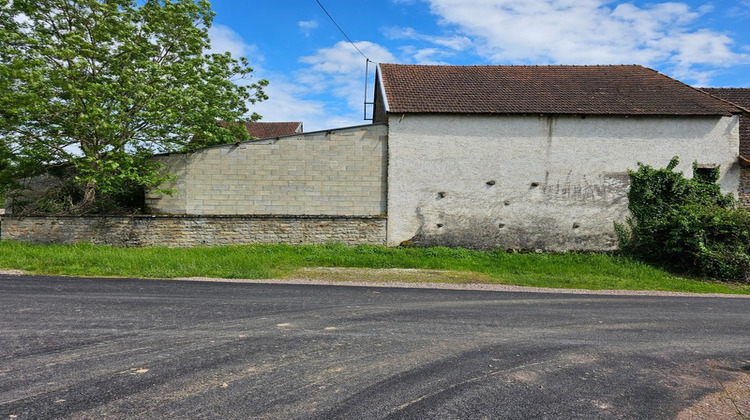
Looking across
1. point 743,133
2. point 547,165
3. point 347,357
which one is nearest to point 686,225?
point 547,165

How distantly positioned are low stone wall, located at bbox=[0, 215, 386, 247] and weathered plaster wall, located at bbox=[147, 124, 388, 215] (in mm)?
396

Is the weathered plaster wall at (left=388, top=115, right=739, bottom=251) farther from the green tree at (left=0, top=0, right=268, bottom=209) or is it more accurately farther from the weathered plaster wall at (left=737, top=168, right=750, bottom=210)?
the green tree at (left=0, top=0, right=268, bottom=209)

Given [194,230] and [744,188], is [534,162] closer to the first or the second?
[744,188]

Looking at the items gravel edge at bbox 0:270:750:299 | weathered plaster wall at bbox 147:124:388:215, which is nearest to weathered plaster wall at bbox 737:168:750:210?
gravel edge at bbox 0:270:750:299

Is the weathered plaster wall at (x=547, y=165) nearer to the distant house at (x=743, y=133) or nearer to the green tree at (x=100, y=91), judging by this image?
the distant house at (x=743, y=133)

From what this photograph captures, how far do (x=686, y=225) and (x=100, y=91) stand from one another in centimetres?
1759

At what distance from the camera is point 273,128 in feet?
105

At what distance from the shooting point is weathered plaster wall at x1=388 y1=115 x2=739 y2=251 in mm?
14312

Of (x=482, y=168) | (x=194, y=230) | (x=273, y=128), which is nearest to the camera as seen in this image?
(x=194, y=230)

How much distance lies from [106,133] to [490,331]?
12.2 metres

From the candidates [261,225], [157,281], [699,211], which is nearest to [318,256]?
[261,225]

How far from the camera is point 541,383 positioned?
12.8 ft

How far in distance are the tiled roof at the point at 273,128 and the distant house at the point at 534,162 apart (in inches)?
703

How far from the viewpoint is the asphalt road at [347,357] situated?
11.1 feet
